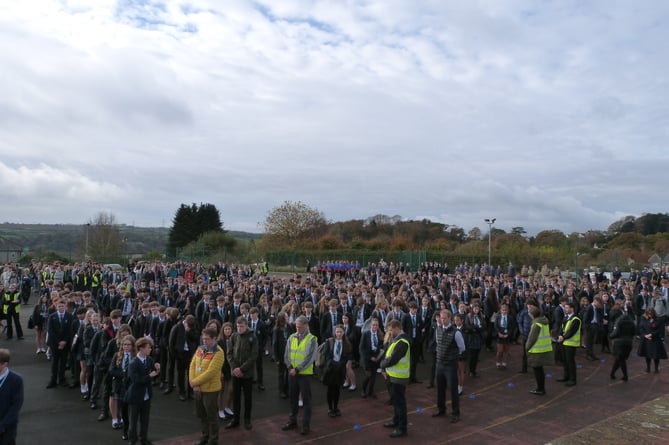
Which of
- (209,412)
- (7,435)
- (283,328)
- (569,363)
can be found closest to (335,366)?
(283,328)

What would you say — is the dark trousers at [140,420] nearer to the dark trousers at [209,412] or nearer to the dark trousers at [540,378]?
the dark trousers at [209,412]

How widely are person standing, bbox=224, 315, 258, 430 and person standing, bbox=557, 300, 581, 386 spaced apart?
659 cm

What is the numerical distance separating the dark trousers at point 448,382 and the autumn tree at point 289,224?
47.2 meters

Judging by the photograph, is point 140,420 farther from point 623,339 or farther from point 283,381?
point 623,339

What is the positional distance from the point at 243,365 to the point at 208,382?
88cm

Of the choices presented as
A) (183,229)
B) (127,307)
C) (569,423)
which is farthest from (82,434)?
(183,229)

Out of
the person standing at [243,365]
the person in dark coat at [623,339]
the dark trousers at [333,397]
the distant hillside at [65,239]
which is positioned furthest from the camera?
the distant hillside at [65,239]

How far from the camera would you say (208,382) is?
6469mm

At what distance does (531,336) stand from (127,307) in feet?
34.6

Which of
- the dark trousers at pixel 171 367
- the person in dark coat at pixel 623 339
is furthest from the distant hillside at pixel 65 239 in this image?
the person in dark coat at pixel 623 339

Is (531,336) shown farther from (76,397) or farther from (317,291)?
(76,397)

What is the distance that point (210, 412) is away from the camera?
656 centimetres

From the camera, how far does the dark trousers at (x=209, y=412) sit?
6531 mm

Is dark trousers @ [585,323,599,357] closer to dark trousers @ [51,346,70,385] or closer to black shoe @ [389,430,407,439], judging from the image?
black shoe @ [389,430,407,439]
